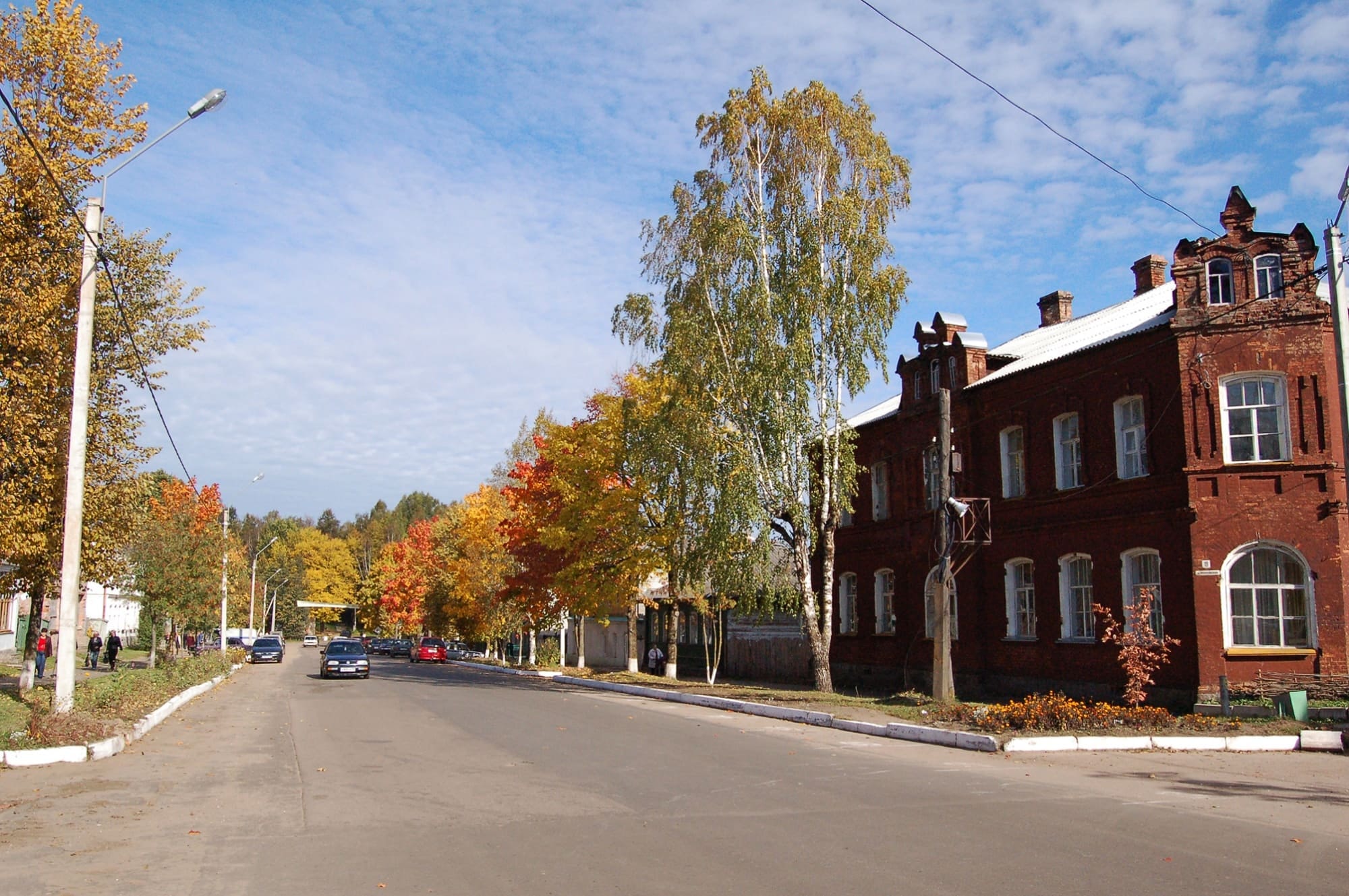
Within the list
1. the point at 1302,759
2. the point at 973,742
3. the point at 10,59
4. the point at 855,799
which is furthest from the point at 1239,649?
the point at 10,59

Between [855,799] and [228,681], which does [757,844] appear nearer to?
[855,799]

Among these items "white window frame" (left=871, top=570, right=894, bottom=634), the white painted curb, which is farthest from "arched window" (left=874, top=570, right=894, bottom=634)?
the white painted curb

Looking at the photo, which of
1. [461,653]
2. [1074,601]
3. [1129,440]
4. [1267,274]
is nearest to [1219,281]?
[1267,274]

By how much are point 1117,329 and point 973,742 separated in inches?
534

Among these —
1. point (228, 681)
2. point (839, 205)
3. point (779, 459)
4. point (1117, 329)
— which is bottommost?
point (228, 681)

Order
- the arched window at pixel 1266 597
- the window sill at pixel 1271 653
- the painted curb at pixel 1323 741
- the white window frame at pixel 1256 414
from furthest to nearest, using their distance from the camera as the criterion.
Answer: the white window frame at pixel 1256 414
the arched window at pixel 1266 597
the window sill at pixel 1271 653
the painted curb at pixel 1323 741

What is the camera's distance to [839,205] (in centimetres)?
2797

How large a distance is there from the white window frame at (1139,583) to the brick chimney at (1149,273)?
34.0 ft

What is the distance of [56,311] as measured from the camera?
20766mm

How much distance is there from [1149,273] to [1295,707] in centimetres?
1614

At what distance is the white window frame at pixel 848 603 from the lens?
117ft

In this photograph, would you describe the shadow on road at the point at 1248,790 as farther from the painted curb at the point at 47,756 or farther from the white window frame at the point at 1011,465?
the white window frame at the point at 1011,465

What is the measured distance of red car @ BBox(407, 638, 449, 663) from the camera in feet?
A: 200

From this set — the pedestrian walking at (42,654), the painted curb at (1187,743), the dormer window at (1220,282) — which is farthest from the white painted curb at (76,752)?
the dormer window at (1220,282)
